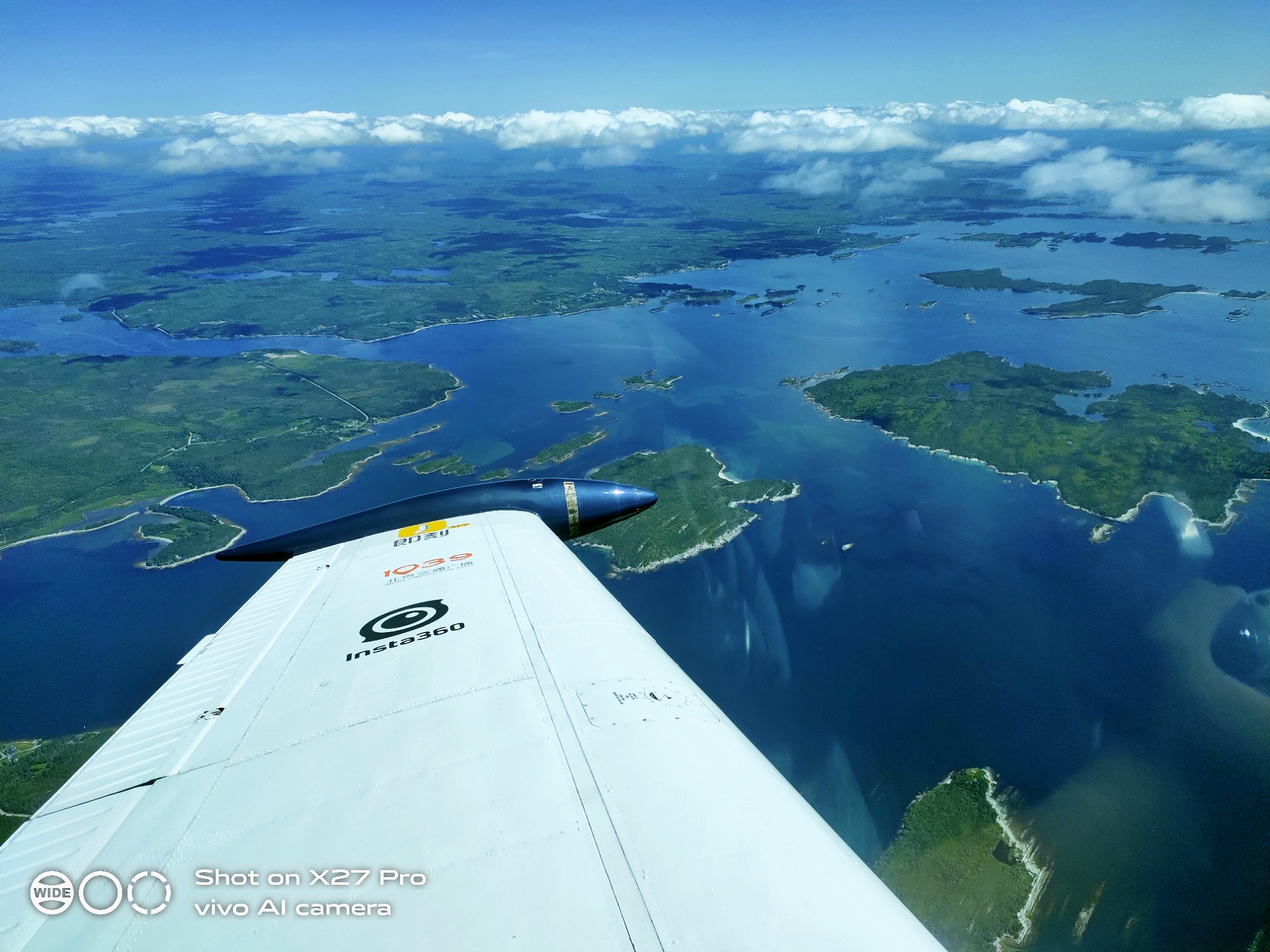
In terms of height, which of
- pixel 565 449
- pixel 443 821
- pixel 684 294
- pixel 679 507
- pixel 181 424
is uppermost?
pixel 443 821

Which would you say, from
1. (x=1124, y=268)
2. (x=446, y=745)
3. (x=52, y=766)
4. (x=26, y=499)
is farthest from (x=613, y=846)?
(x=1124, y=268)

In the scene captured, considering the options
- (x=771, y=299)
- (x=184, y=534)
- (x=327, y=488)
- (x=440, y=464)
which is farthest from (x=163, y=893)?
(x=771, y=299)

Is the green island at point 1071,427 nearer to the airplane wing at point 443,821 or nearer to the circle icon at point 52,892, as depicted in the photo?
the airplane wing at point 443,821

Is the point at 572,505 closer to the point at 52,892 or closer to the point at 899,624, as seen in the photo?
the point at 52,892

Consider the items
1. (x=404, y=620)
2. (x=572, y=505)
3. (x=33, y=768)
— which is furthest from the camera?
(x=33, y=768)

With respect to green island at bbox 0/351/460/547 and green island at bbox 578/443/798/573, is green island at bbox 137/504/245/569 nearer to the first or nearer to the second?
green island at bbox 0/351/460/547

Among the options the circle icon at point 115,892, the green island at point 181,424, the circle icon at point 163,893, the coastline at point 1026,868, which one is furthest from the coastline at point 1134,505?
the green island at point 181,424
